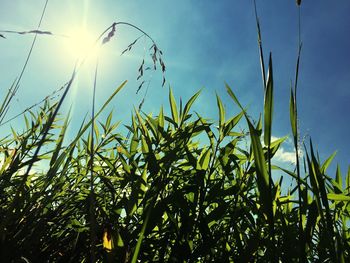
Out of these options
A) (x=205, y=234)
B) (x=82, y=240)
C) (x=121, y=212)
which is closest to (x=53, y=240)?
(x=82, y=240)

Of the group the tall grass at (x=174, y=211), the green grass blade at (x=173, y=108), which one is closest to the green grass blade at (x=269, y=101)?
the tall grass at (x=174, y=211)

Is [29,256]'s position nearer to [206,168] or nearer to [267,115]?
[206,168]

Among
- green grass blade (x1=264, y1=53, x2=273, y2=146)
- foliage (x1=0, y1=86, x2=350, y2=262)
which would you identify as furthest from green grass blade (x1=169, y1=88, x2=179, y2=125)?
green grass blade (x1=264, y1=53, x2=273, y2=146)

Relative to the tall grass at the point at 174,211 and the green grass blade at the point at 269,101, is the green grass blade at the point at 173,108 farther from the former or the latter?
the green grass blade at the point at 269,101

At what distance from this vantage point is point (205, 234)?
1.49m

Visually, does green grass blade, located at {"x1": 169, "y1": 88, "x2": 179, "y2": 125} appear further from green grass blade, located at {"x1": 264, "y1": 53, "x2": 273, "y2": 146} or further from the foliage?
green grass blade, located at {"x1": 264, "y1": 53, "x2": 273, "y2": 146}

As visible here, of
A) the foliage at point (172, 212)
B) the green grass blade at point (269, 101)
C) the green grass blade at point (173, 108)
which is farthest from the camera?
the green grass blade at point (173, 108)

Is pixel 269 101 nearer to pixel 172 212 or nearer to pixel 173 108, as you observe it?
pixel 172 212

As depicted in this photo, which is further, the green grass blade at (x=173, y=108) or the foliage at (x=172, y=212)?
the green grass blade at (x=173, y=108)

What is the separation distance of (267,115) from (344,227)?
1.54 meters

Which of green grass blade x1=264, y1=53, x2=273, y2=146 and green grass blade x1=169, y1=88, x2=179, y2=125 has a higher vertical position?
green grass blade x1=169, y1=88, x2=179, y2=125

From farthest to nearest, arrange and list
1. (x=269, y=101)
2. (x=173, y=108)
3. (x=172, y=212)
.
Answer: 1. (x=173, y=108)
2. (x=172, y=212)
3. (x=269, y=101)

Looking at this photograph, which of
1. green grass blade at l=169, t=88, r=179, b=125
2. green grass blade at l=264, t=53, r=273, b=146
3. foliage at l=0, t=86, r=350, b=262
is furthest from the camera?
green grass blade at l=169, t=88, r=179, b=125

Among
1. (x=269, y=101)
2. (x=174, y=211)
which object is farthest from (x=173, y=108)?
(x=269, y=101)
